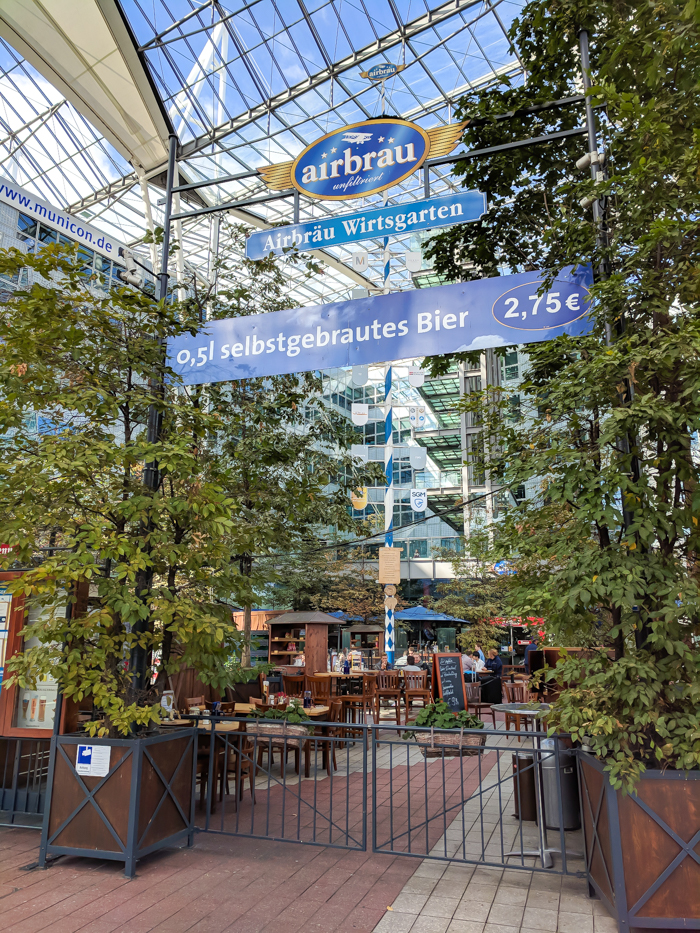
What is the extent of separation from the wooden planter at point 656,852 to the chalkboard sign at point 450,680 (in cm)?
755

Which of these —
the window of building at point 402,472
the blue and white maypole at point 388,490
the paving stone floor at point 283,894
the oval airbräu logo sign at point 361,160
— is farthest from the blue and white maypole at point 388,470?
the paving stone floor at point 283,894

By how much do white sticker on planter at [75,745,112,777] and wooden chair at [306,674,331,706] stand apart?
599 cm

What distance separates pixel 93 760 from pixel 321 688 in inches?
275

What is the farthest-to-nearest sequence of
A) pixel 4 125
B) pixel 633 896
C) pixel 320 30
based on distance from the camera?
1. pixel 4 125
2. pixel 320 30
3. pixel 633 896

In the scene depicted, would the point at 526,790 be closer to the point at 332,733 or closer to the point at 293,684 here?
the point at 332,733

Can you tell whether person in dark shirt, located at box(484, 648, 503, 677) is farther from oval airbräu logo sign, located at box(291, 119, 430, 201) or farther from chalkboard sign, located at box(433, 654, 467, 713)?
oval airbräu logo sign, located at box(291, 119, 430, 201)

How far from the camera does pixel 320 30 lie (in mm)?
19516

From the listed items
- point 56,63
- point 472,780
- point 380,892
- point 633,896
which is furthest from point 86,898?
point 56,63

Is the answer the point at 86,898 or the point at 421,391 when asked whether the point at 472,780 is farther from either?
the point at 421,391

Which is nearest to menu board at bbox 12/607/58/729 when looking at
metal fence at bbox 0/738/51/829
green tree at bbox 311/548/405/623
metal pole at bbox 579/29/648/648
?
metal fence at bbox 0/738/51/829

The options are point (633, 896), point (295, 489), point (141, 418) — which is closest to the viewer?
point (633, 896)

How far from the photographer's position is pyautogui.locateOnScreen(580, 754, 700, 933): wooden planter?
143 inches

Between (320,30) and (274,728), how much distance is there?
19819 millimetres

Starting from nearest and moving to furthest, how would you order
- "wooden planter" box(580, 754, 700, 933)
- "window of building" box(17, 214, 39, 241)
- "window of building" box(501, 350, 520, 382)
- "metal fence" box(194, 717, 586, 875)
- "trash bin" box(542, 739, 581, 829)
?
1. "wooden planter" box(580, 754, 700, 933)
2. "metal fence" box(194, 717, 586, 875)
3. "trash bin" box(542, 739, 581, 829)
4. "window of building" box(17, 214, 39, 241)
5. "window of building" box(501, 350, 520, 382)
